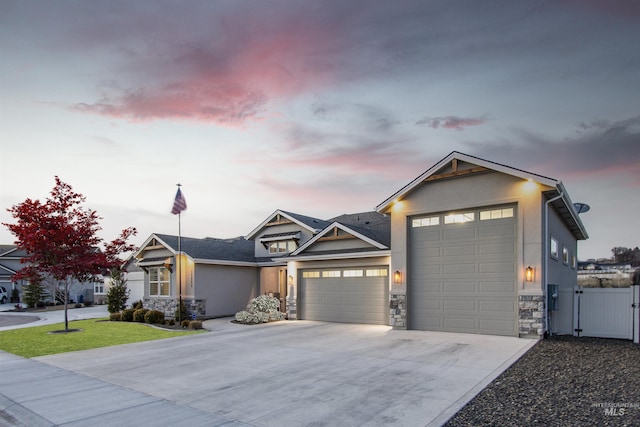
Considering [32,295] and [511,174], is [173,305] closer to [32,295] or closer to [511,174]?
A: [511,174]

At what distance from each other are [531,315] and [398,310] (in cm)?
441

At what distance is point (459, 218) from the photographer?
14.1 metres

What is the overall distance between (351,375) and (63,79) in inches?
510

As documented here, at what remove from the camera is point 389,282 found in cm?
1599

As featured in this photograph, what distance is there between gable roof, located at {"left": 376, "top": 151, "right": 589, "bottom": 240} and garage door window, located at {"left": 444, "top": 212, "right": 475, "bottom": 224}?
1.40m

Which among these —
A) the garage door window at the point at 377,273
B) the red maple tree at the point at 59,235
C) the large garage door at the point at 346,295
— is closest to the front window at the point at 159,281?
the red maple tree at the point at 59,235

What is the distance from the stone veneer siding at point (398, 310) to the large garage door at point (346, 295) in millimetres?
964

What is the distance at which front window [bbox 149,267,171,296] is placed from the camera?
21.9 metres

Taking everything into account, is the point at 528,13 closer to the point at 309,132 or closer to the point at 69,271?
the point at 309,132

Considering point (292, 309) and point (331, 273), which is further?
point (292, 309)

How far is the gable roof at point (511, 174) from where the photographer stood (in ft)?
40.4

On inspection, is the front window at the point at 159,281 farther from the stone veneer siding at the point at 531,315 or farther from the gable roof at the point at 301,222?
the stone veneer siding at the point at 531,315

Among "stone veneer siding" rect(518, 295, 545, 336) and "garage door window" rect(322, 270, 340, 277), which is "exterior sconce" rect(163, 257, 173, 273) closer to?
"garage door window" rect(322, 270, 340, 277)

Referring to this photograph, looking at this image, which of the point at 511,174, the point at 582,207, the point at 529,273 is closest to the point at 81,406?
the point at 529,273
